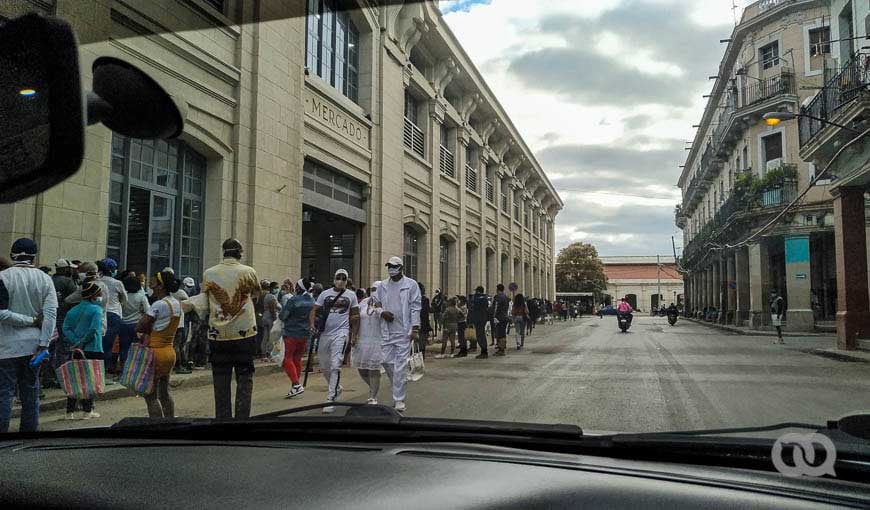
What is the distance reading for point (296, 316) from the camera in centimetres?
846

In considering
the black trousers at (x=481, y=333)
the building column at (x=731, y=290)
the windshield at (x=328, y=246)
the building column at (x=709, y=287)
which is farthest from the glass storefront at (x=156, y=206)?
the building column at (x=709, y=287)

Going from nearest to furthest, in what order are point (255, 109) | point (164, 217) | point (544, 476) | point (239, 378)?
point (544, 476), point (239, 378), point (164, 217), point (255, 109)

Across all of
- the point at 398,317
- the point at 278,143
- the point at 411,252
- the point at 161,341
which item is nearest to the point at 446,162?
the point at 411,252

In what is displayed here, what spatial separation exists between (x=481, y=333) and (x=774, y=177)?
59.0ft

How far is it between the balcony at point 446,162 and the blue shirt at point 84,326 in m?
17.8

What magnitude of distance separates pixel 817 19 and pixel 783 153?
5.49 m

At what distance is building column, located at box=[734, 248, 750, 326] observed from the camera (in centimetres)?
3073

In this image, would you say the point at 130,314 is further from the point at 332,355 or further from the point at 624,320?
the point at 624,320

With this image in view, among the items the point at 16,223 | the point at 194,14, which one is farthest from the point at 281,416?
the point at 194,14

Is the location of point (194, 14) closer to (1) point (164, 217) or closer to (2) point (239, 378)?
(1) point (164, 217)

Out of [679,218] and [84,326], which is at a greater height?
[679,218]

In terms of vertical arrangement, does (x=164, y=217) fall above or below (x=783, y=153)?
below

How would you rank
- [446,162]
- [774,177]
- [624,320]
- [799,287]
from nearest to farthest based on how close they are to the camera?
[446,162] → [799,287] → [774,177] → [624,320]

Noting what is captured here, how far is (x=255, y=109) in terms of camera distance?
1183cm
